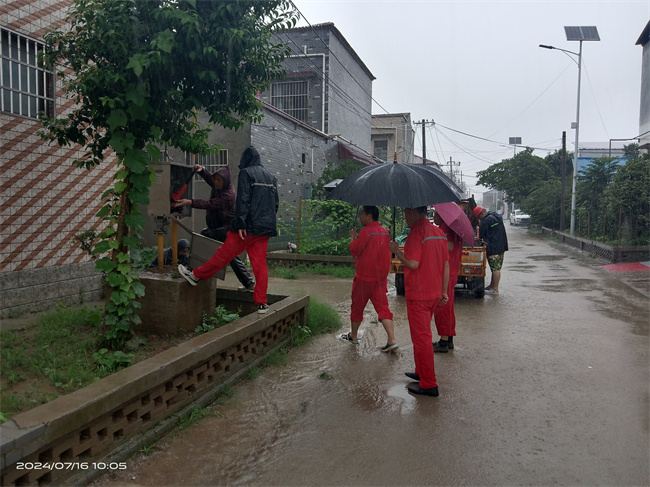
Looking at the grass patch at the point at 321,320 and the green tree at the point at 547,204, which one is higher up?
the green tree at the point at 547,204

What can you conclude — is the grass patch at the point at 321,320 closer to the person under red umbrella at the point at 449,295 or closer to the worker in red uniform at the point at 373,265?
the worker in red uniform at the point at 373,265

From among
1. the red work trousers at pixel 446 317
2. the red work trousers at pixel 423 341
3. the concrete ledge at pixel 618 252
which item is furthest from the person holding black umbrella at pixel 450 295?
the concrete ledge at pixel 618 252

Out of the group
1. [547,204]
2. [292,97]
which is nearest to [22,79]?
[292,97]

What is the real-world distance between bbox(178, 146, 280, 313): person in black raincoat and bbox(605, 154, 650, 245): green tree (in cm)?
1325

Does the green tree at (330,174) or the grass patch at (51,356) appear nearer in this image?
the grass patch at (51,356)

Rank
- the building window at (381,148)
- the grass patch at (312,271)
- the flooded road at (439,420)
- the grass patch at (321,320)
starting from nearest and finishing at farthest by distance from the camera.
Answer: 1. the flooded road at (439,420)
2. the grass patch at (321,320)
3. the grass patch at (312,271)
4. the building window at (381,148)

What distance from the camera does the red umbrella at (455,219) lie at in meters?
5.19

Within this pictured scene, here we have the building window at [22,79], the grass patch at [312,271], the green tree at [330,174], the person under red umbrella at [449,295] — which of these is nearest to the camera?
the person under red umbrella at [449,295]

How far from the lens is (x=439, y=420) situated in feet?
13.0

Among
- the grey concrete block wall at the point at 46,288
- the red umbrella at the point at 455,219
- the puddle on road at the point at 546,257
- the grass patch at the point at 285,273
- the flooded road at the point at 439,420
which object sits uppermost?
the red umbrella at the point at 455,219

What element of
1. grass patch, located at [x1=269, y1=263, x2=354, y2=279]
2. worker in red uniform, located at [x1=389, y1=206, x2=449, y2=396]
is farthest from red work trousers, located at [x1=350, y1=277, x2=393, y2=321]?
grass patch, located at [x1=269, y1=263, x2=354, y2=279]

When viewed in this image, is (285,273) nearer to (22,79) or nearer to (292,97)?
(22,79)

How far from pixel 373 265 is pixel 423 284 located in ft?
3.86

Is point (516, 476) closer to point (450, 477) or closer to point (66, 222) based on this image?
point (450, 477)
